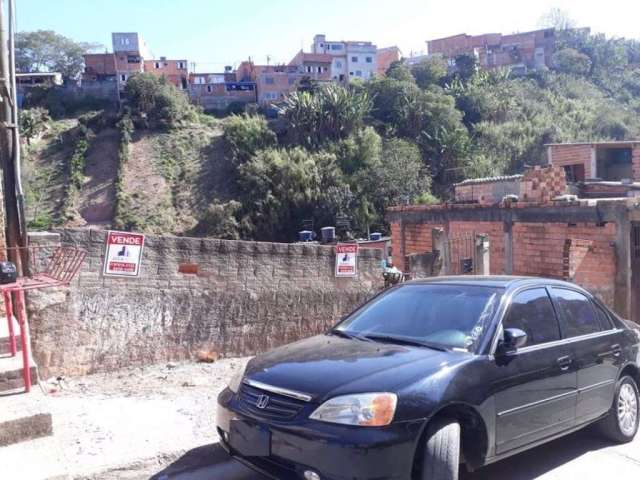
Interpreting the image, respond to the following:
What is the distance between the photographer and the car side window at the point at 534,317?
431cm

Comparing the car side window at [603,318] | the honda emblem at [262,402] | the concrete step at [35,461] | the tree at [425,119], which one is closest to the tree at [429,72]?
the tree at [425,119]

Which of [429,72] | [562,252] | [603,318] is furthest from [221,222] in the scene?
[603,318]

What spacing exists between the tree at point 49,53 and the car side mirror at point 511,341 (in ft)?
244

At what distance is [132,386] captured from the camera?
5.89 metres

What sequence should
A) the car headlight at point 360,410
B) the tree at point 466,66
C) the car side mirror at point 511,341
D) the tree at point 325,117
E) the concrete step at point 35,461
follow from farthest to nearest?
the tree at point 466,66 < the tree at point 325,117 < the car side mirror at point 511,341 < the concrete step at point 35,461 < the car headlight at point 360,410

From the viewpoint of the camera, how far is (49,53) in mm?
72250

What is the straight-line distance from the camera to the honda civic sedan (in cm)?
332

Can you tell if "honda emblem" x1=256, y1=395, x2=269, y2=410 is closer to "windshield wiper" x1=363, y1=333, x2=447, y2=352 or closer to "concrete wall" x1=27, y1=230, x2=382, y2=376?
"windshield wiper" x1=363, y1=333, x2=447, y2=352

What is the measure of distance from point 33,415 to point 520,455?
12.3 feet

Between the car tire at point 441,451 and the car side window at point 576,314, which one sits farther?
the car side window at point 576,314

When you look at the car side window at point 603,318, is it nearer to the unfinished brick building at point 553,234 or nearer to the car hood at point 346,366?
the car hood at point 346,366

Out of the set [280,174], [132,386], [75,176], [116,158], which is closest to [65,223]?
[75,176]

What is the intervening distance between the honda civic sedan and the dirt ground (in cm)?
78

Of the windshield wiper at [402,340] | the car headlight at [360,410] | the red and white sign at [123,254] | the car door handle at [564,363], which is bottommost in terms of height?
the car door handle at [564,363]
